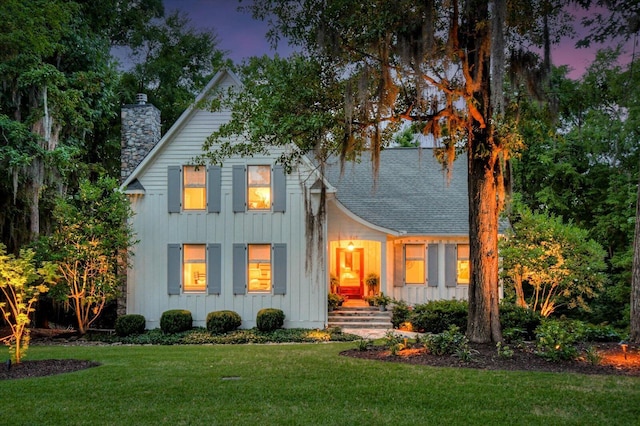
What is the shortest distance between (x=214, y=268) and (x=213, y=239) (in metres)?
0.76

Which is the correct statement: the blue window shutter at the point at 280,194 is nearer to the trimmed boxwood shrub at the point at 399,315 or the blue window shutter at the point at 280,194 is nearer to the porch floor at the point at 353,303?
the porch floor at the point at 353,303

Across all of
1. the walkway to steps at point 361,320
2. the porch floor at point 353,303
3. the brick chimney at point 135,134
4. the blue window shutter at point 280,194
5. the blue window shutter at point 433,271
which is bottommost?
the walkway to steps at point 361,320

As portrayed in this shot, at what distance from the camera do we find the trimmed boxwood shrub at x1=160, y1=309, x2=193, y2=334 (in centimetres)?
1300

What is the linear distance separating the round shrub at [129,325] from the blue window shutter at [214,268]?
1857 millimetres

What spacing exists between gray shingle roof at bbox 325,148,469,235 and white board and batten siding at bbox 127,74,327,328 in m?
2.61

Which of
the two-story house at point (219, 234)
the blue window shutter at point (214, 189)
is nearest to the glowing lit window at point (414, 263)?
the two-story house at point (219, 234)

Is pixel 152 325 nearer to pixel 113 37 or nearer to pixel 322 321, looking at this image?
pixel 322 321

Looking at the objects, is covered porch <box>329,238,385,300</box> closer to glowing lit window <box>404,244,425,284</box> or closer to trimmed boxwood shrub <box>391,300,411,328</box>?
glowing lit window <box>404,244,425,284</box>

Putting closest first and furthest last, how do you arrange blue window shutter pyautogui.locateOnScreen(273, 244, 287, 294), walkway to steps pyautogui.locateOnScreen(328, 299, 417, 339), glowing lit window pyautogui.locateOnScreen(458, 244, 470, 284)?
1. walkway to steps pyautogui.locateOnScreen(328, 299, 417, 339)
2. blue window shutter pyautogui.locateOnScreen(273, 244, 287, 294)
3. glowing lit window pyautogui.locateOnScreen(458, 244, 470, 284)

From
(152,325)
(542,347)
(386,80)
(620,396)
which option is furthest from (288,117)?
(152,325)

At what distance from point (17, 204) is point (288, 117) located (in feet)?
34.3

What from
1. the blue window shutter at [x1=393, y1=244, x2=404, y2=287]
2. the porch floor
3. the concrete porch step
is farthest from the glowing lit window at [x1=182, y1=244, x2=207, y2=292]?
the blue window shutter at [x1=393, y1=244, x2=404, y2=287]

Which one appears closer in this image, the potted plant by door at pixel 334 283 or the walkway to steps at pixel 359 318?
the walkway to steps at pixel 359 318

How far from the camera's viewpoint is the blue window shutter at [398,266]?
50.6ft
